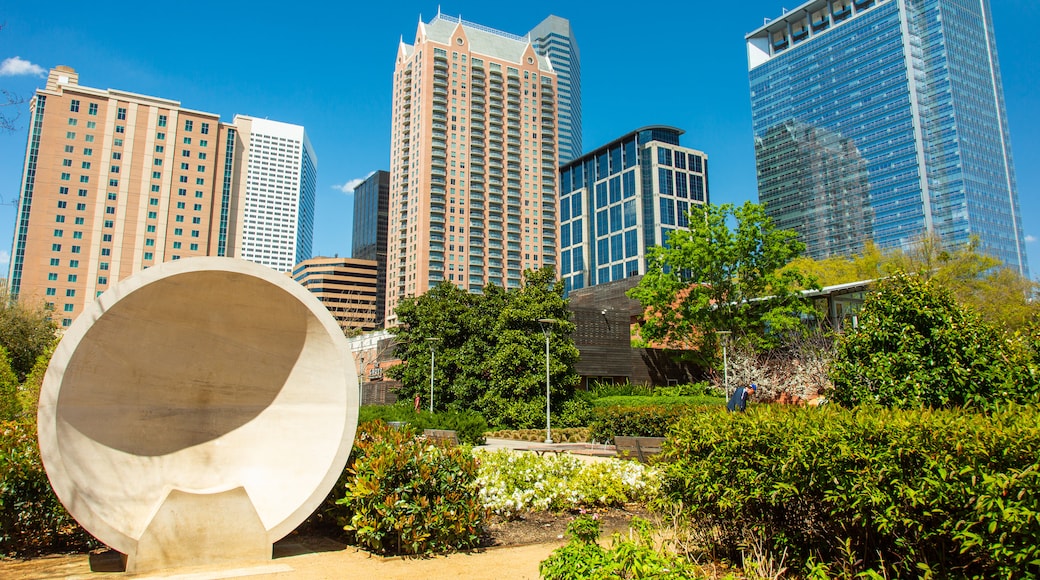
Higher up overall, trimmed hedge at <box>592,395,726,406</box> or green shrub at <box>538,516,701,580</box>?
trimmed hedge at <box>592,395,726,406</box>

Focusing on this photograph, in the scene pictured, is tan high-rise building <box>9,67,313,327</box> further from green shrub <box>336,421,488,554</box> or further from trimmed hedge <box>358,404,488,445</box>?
green shrub <box>336,421,488,554</box>

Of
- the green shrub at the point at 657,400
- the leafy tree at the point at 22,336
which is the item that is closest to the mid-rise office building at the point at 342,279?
the leafy tree at the point at 22,336

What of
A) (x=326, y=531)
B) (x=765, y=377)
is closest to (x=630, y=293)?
(x=765, y=377)

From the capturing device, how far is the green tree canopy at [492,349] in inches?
1169

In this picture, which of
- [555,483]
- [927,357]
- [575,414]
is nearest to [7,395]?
[555,483]

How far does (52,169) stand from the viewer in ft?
297

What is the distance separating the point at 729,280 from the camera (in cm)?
3322

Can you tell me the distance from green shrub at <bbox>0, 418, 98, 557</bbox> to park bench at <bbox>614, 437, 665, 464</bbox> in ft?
31.5

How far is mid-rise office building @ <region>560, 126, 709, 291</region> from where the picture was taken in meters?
130

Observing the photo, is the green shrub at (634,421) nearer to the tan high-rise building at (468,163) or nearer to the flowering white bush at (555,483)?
the flowering white bush at (555,483)

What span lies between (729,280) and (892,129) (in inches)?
4226

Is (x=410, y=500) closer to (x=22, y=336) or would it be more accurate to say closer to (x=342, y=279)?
(x=22, y=336)

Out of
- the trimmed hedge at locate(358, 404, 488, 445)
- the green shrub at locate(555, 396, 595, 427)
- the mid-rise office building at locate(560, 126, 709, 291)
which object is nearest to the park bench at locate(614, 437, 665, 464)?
the trimmed hedge at locate(358, 404, 488, 445)

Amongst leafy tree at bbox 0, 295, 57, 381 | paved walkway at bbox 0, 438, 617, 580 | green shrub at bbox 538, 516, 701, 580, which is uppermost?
leafy tree at bbox 0, 295, 57, 381
